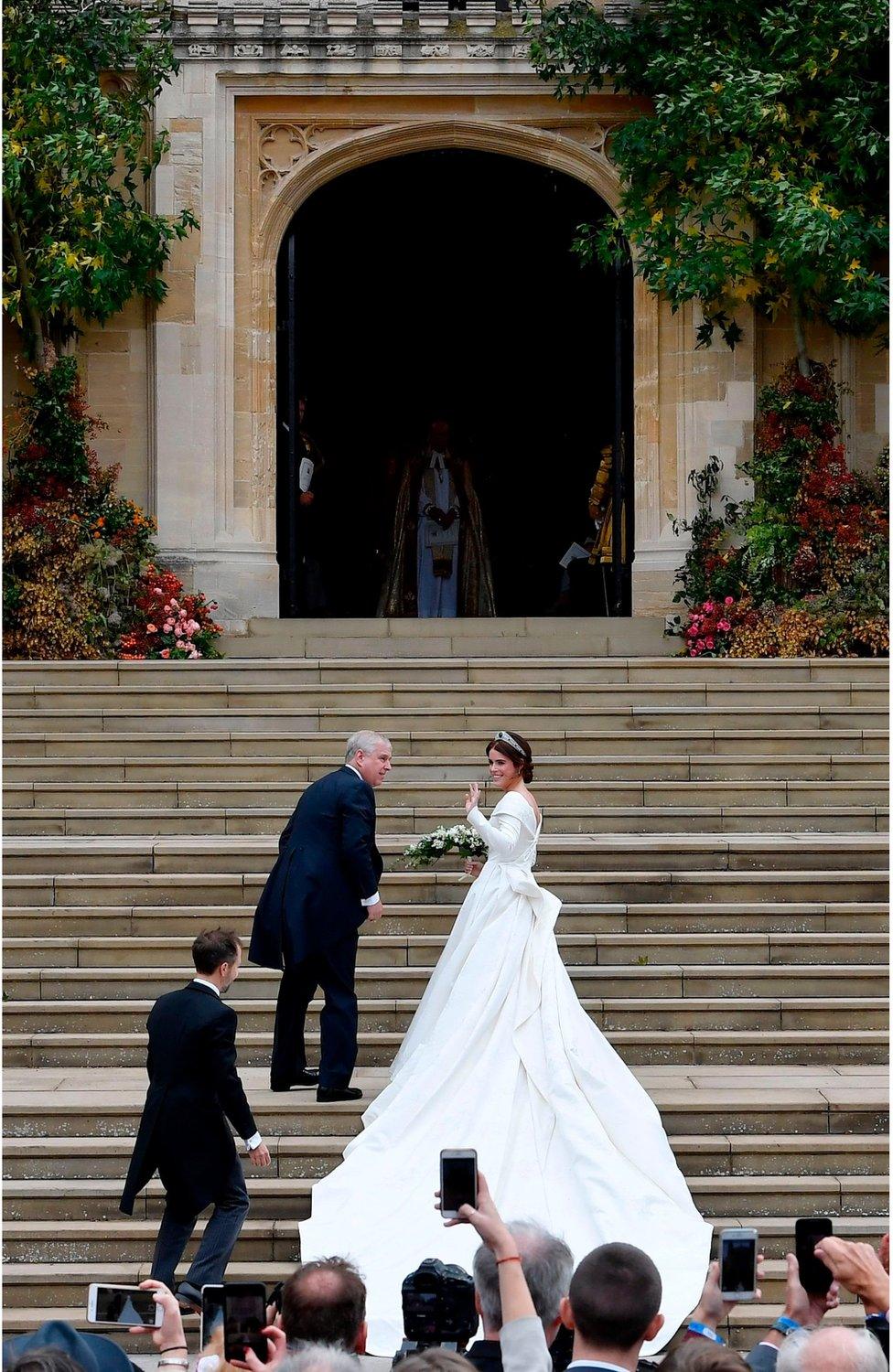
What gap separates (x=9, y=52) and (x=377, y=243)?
7715 mm

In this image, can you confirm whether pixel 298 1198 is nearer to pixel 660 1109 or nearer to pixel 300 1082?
pixel 300 1082

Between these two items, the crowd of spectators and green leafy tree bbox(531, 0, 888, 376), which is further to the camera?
green leafy tree bbox(531, 0, 888, 376)

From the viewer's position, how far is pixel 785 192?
41.7ft

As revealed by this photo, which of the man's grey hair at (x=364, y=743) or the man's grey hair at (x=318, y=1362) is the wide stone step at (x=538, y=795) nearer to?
the man's grey hair at (x=364, y=743)

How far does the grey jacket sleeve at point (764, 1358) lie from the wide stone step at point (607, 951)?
501 centimetres

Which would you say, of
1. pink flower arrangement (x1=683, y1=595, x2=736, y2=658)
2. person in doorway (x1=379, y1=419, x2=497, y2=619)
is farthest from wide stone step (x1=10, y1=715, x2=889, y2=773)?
person in doorway (x1=379, y1=419, x2=497, y2=619)

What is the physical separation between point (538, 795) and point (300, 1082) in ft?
10.1

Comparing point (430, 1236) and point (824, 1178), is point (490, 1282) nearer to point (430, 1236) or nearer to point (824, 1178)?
point (430, 1236)

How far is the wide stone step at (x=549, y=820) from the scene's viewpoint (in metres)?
10.0

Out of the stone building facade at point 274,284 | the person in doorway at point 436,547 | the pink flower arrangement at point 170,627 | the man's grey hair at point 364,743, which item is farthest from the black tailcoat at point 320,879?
the person in doorway at point 436,547

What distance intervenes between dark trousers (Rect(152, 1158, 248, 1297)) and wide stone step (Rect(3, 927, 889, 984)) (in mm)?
2635

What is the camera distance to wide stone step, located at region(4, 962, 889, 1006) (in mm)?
8375

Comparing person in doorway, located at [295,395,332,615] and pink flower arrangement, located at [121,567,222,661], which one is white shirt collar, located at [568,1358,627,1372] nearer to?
pink flower arrangement, located at [121,567,222,661]

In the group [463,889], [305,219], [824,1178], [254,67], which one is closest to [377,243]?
[305,219]
